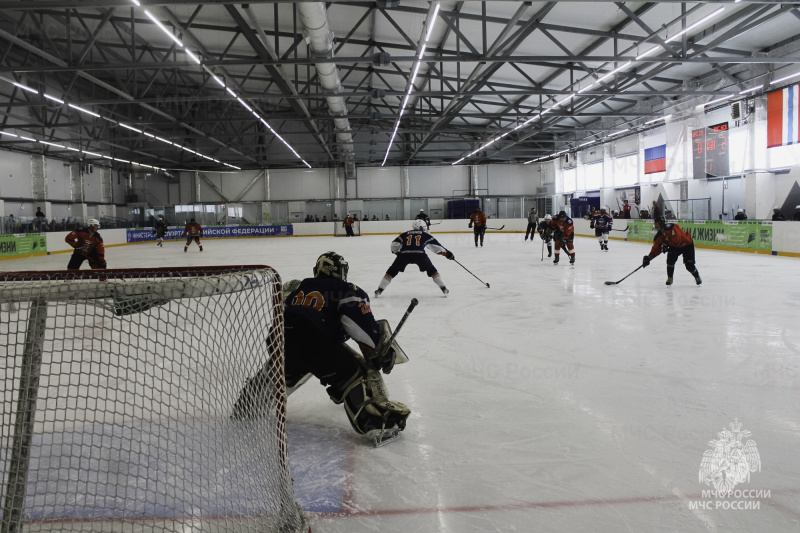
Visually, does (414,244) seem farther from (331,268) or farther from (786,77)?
(786,77)

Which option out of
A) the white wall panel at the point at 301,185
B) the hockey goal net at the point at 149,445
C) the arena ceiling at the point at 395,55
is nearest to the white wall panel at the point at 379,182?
the white wall panel at the point at 301,185

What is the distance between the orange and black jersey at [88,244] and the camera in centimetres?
882

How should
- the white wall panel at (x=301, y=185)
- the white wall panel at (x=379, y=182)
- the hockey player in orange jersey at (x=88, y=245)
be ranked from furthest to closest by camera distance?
the white wall panel at (x=379, y=182)
the white wall panel at (x=301, y=185)
the hockey player in orange jersey at (x=88, y=245)

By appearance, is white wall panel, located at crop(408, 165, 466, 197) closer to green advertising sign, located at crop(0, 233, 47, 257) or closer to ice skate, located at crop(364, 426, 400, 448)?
green advertising sign, located at crop(0, 233, 47, 257)

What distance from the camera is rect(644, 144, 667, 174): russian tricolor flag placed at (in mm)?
23862

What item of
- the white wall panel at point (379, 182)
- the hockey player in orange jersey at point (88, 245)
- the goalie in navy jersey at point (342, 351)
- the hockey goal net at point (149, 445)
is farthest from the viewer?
the white wall panel at point (379, 182)

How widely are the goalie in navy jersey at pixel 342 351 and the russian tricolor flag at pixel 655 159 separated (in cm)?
2400

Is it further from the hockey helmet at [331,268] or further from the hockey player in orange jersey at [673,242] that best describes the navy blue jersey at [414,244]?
the hockey helmet at [331,268]

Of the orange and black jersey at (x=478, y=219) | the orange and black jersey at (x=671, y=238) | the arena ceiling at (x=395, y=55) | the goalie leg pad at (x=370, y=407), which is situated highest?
the arena ceiling at (x=395, y=55)

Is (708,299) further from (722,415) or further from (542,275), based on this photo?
(722,415)

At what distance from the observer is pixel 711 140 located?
20469 millimetres

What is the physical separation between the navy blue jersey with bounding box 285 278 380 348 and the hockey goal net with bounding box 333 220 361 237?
29.3m

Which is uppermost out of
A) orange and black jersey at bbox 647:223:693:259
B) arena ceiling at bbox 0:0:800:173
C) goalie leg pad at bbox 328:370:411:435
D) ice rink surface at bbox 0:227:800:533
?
arena ceiling at bbox 0:0:800:173

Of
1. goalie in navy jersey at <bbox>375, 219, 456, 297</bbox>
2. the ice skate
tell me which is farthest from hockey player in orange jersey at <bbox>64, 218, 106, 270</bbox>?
Answer: the ice skate
